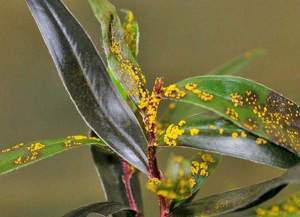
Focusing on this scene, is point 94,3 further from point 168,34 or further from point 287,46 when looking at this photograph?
point 287,46

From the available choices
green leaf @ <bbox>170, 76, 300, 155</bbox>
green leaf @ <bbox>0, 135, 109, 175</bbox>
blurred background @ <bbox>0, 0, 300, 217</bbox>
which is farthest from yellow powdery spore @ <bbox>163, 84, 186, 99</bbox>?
blurred background @ <bbox>0, 0, 300, 217</bbox>

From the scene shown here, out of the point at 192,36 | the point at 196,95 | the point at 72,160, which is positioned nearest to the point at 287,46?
the point at 192,36

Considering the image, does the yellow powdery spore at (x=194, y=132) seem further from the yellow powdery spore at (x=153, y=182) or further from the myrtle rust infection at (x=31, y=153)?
the myrtle rust infection at (x=31, y=153)

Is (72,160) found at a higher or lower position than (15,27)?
lower

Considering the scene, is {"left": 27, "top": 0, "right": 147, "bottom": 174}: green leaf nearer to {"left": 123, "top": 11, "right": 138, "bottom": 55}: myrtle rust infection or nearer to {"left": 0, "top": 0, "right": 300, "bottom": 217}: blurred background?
{"left": 123, "top": 11, "right": 138, "bottom": 55}: myrtle rust infection

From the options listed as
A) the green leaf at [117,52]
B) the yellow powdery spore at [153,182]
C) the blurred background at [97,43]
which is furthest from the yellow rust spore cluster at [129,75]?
the blurred background at [97,43]

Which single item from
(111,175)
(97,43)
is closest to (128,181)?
(111,175)
